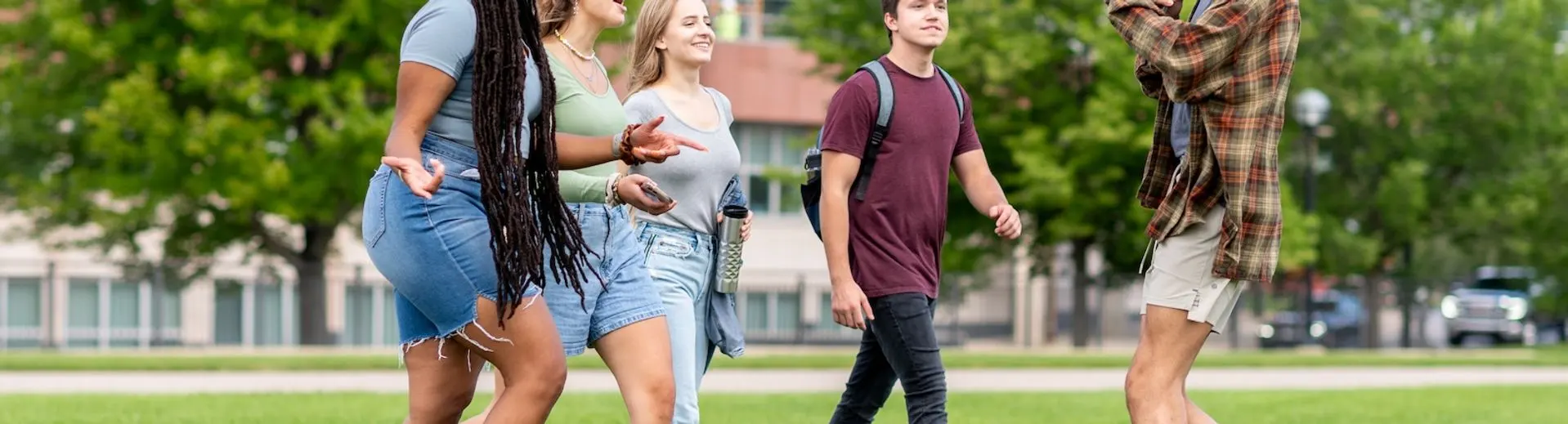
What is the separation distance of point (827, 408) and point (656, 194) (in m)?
6.84

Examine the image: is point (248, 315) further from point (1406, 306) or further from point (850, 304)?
point (850, 304)

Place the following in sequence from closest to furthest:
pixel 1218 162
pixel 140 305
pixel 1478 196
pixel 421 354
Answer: pixel 421 354 → pixel 1218 162 → pixel 1478 196 → pixel 140 305

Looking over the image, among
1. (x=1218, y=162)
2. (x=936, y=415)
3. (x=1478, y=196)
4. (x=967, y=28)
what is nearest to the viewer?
(x=1218, y=162)

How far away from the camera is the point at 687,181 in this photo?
610 centimetres

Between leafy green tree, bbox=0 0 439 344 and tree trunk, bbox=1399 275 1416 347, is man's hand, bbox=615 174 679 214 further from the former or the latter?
tree trunk, bbox=1399 275 1416 347

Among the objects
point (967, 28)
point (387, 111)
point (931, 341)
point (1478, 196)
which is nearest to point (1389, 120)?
point (1478, 196)

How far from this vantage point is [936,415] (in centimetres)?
589

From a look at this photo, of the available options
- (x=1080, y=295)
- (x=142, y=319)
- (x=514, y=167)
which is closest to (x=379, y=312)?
(x=142, y=319)

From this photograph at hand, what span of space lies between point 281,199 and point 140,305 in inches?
354

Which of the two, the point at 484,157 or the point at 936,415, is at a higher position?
the point at 484,157

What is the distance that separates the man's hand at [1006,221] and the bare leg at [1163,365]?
717mm

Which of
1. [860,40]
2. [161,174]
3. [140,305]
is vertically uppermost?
[860,40]

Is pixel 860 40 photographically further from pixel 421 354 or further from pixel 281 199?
pixel 421 354

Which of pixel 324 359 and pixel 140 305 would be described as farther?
pixel 140 305
